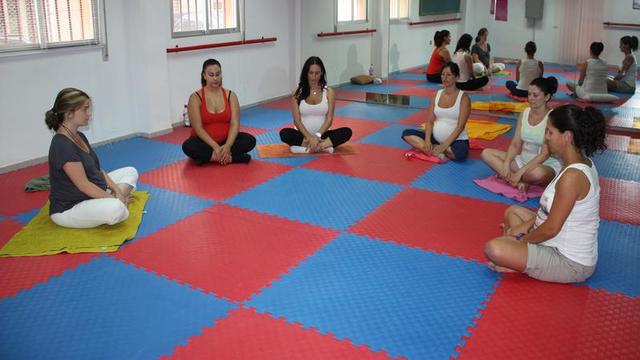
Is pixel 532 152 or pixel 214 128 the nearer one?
pixel 532 152

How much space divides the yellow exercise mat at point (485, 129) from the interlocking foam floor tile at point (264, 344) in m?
4.56

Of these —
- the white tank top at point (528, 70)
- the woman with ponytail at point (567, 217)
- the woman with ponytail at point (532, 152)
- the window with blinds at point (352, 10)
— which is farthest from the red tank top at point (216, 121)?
the window with blinds at point (352, 10)

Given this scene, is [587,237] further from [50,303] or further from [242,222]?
[50,303]

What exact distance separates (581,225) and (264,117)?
5.55 meters

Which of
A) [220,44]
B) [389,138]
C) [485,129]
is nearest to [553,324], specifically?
[389,138]

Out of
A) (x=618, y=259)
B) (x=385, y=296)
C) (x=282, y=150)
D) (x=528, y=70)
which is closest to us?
(x=385, y=296)

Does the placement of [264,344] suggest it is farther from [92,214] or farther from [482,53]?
[482,53]

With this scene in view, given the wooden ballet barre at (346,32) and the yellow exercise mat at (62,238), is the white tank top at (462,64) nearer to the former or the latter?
the wooden ballet barre at (346,32)

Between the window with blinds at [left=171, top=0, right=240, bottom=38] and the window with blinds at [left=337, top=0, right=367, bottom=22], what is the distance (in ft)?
7.06

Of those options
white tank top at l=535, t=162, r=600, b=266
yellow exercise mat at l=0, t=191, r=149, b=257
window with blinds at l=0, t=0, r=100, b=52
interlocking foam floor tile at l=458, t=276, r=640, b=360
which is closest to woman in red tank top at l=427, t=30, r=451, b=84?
window with blinds at l=0, t=0, r=100, b=52

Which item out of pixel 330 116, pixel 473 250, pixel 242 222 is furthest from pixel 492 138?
pixel 242 222

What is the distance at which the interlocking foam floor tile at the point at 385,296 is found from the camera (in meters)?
2.93

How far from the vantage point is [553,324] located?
10.0 feet

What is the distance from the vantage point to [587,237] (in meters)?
3.29
